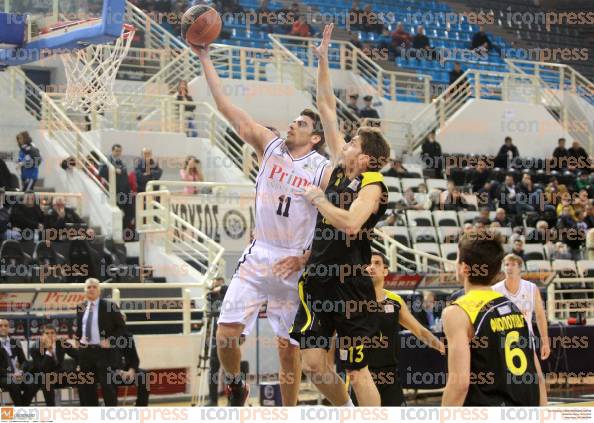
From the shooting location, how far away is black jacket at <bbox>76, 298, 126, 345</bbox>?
1247 cm

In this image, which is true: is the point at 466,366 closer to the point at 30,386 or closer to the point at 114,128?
the point at 30,386

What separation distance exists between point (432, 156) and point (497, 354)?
746 inches

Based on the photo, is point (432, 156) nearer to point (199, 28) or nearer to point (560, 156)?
point (560, 156)

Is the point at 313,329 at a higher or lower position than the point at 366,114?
lower

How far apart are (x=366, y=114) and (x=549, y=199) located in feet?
14.7

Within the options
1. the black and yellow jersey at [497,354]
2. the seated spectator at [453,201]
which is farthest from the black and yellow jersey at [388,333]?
the seated spectator at [453,201]

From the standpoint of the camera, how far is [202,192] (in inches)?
790

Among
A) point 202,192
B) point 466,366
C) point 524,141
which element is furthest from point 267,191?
point 524,141

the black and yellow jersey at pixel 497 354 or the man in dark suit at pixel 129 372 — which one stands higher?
the black and yellow jersey at pixel 497 354

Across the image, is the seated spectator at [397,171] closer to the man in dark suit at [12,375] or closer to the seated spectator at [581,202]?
the seated spectator at [581,202]

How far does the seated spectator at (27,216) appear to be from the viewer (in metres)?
17.1

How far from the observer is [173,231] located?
18578 mm

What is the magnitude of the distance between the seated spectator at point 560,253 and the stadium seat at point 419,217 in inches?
91.8

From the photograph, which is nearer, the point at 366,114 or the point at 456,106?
the point at 366,114
